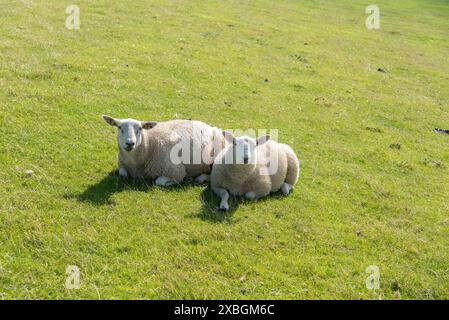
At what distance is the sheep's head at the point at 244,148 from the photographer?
863 centimetres

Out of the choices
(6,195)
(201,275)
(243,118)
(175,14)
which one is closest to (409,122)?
(243,118)

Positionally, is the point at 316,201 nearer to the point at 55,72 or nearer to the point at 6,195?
the point at 6,195

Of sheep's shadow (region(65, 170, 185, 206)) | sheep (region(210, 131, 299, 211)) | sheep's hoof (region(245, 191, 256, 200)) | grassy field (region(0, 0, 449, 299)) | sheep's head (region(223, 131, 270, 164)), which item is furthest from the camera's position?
sheep's hoof (region(245, 191, 256, 200))

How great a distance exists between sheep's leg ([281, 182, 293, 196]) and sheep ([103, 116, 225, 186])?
1.52 m

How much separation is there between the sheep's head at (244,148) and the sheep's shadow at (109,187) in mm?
1369

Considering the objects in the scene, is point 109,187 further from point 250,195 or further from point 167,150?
point 250,195

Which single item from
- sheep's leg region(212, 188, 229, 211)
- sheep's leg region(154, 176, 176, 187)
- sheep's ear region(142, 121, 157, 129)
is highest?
sheep's ear region(142, 121, 157, 129)

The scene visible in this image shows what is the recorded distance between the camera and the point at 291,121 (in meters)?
14.6

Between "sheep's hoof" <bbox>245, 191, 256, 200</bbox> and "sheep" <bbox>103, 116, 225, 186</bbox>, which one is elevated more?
"sheep" <bbox>103, 116, 225, 186</bbox>

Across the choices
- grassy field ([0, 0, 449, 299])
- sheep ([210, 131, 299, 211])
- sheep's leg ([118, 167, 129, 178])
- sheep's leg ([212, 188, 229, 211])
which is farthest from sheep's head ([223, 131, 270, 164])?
sheep's leg ([118, 167, 129, 178])

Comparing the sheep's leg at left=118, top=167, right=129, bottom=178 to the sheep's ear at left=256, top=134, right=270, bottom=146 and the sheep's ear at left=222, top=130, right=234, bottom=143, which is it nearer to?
the sheep's ear at left=222, top=130, right=234, bottom=143

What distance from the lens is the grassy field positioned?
7035 millimetres
